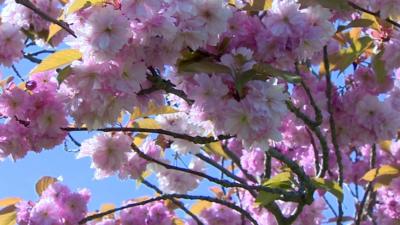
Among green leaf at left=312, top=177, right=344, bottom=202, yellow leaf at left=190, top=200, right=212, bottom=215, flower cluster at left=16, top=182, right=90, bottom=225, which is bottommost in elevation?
green leaf at left=312, top=177, right=344, bottom=202

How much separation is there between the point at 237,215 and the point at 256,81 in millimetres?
2577

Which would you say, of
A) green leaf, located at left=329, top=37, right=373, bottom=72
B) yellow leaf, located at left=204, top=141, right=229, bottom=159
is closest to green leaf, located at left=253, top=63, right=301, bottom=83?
green leaf, located at left=329, top=37, right=373, bottom=72

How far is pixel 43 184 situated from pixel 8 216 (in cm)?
28

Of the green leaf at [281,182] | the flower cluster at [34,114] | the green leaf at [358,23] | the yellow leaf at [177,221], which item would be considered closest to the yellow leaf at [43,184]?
the yellow leaf at [177,221]

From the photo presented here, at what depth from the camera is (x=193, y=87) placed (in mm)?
1864

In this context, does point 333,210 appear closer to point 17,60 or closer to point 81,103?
point 17,60

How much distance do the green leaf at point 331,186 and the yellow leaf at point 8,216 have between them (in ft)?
4.54

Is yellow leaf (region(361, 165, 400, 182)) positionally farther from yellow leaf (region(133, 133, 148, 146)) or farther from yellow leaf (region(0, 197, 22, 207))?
yellow leaf (region(0, 197, 22, 207))

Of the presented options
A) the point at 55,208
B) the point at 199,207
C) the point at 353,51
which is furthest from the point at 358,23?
the point at 199,207

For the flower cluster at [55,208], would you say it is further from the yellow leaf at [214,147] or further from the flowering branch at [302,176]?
the flowering branch at [302,176]

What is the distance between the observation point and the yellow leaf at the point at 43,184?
3342mm

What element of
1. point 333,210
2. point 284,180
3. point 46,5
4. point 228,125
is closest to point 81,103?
point 228,125

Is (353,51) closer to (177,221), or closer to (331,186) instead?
(331,186)

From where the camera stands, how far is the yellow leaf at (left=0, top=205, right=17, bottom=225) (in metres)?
3.12
